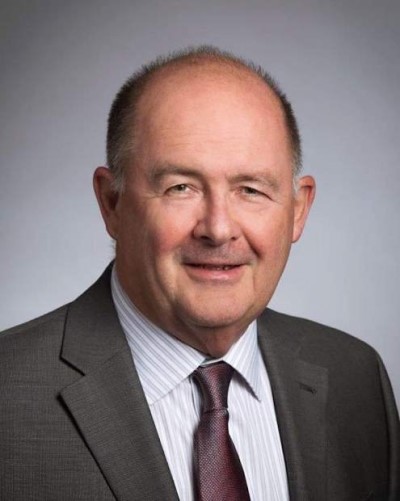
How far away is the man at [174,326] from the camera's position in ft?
9.52

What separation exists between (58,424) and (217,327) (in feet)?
1.73

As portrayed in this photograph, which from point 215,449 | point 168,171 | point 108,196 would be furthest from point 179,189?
point 215,449

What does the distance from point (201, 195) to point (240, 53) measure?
64.8 inches

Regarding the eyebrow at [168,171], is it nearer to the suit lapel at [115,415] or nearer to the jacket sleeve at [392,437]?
the suit lapel at [115,415]

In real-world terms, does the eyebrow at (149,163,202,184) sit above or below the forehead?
below

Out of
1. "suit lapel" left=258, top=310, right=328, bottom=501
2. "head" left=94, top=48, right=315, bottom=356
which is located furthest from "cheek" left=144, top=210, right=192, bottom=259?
"suit lapel" left=258, top=310, right=328, bottom=501

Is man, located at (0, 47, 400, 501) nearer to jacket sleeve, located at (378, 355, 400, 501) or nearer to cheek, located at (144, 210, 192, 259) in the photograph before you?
cheek, located at (144, 210, 192, 259)

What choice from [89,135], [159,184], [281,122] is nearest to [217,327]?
[159,184]

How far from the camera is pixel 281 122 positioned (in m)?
3.20

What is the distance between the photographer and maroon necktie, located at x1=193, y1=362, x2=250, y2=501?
2.98 metres

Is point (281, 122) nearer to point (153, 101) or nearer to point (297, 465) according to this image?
point (153, 101)

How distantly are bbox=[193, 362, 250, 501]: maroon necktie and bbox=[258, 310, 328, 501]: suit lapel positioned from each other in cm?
22

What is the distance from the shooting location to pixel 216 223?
2943 millimetres

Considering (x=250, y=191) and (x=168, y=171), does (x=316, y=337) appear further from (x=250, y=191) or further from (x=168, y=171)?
(x=168, y=171)
